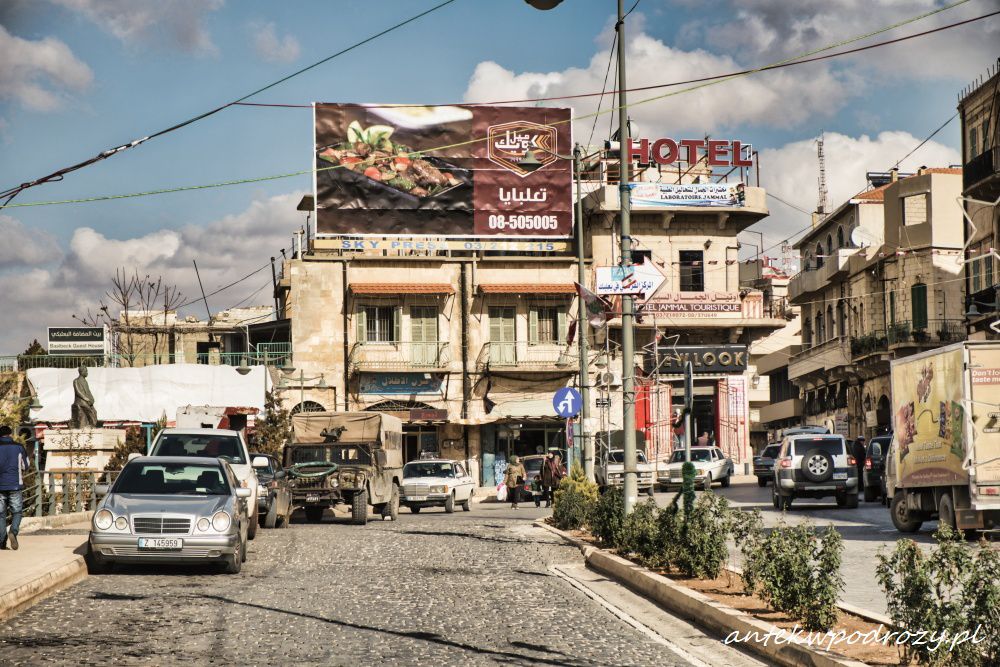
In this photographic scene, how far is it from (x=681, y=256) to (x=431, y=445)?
14456mm

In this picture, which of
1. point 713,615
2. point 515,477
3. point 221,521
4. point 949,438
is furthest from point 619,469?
point 713,615

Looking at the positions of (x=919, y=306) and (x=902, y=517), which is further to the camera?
(x=919, y=306)

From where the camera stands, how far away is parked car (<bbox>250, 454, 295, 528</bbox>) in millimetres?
24844

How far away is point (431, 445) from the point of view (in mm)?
55875

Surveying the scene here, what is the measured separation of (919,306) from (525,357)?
57.3ft

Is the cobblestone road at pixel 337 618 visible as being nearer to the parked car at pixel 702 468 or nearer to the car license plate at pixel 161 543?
the car license plate at pixel 161 543

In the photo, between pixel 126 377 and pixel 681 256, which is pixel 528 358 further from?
pixel 126 377

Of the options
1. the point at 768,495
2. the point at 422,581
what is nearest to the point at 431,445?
the point at 768,495

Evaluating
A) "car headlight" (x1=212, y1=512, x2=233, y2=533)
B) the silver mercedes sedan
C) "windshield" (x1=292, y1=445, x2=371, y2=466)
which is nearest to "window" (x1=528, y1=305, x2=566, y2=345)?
"windshield" (x1=292, y1=445, x2=371, y2=466)

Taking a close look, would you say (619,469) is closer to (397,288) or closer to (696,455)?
(696,455)

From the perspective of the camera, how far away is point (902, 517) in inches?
890

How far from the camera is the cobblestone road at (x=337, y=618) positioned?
32.3ft

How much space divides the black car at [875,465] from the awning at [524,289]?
2138cm

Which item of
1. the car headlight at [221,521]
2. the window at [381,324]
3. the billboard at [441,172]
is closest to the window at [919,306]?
the billboard at [441,172]
